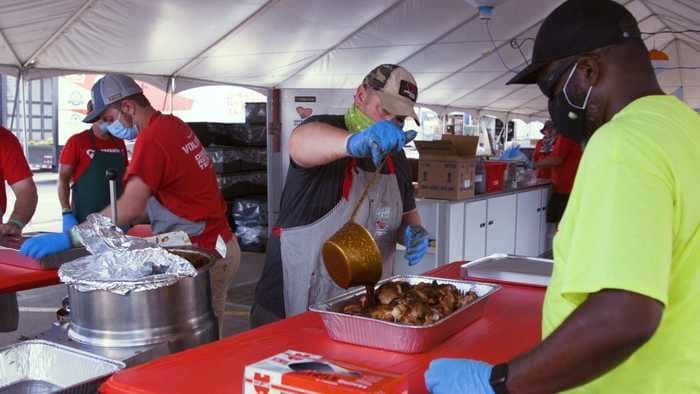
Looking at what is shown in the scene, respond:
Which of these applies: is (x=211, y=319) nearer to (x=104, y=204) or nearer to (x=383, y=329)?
(x=383, y=329)

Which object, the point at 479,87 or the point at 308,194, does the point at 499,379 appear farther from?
the point at 479,87

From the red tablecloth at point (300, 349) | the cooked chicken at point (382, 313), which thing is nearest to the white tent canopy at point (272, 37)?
the red tablecloth at point (300, 349)

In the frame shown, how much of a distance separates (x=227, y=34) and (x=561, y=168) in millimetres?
3660

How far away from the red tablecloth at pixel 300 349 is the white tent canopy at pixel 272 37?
394cm

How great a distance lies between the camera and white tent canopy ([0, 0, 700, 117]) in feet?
16.7

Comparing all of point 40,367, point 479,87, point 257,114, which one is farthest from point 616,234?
point 479,87

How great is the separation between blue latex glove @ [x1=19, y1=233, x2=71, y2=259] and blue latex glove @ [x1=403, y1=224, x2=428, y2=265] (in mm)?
1376

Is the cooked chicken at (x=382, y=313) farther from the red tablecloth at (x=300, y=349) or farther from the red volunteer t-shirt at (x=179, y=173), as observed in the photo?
the red volunteer t-shirt at (x=179, y=173)

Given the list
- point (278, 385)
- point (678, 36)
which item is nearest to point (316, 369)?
point (278, 385)

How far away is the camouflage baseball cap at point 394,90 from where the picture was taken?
7.34 feet

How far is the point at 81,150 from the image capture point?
498cm

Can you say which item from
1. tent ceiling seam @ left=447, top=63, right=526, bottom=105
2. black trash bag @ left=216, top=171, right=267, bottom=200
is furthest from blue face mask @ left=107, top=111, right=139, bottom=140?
tent ceiling seam @ left=447, top=63, right=526, bottom=105

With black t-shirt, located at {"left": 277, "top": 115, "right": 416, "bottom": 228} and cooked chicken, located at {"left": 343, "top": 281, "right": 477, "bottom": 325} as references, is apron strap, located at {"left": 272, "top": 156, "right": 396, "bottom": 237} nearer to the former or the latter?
black t-shirt, located at {"left": 277, "top": 115, "right": 416, "bottom": 228}

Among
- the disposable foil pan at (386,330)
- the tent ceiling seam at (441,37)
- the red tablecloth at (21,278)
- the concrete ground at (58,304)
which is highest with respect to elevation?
the tent ceiling seam at (441,37)
